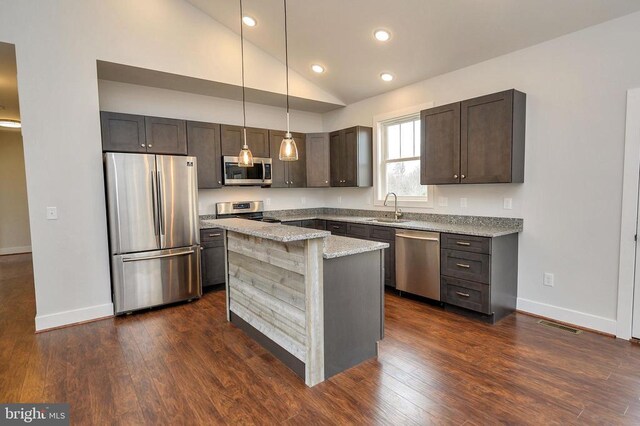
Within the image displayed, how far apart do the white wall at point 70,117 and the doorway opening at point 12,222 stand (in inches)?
12.8

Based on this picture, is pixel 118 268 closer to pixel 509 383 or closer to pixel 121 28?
pixel 121 28

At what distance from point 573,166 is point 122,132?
15.7 feet

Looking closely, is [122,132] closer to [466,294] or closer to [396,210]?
[396,210]

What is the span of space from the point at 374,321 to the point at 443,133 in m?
2.36

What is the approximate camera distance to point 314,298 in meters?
2.23

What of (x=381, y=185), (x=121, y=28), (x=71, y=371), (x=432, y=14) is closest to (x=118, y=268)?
(x=71, y=371)

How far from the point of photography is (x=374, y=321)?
8.68 feet

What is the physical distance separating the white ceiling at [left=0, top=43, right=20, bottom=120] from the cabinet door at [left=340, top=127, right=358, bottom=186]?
3940 millimetres

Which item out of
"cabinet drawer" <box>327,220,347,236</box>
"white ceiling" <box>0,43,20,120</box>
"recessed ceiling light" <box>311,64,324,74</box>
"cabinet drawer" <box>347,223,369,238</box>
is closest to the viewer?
"white ceiling" <box>0,43,20,120</box>

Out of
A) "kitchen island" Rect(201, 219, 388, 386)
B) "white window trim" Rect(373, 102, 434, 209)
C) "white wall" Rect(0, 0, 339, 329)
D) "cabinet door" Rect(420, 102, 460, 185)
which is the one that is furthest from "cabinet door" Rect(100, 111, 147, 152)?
"cabinet door" Rect(420, 102, 460, 185)

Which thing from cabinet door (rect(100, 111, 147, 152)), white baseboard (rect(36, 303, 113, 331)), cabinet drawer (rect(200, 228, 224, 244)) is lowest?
white baseboard (rect(36, 303, 113, 331))

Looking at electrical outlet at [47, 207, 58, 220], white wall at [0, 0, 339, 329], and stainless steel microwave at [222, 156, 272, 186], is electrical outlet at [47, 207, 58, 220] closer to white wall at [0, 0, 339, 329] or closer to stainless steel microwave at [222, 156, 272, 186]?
white wall at [0, 0, 339, 329]

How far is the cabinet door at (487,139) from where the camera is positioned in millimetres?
3254

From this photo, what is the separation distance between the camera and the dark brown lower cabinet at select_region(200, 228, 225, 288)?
439 cm
